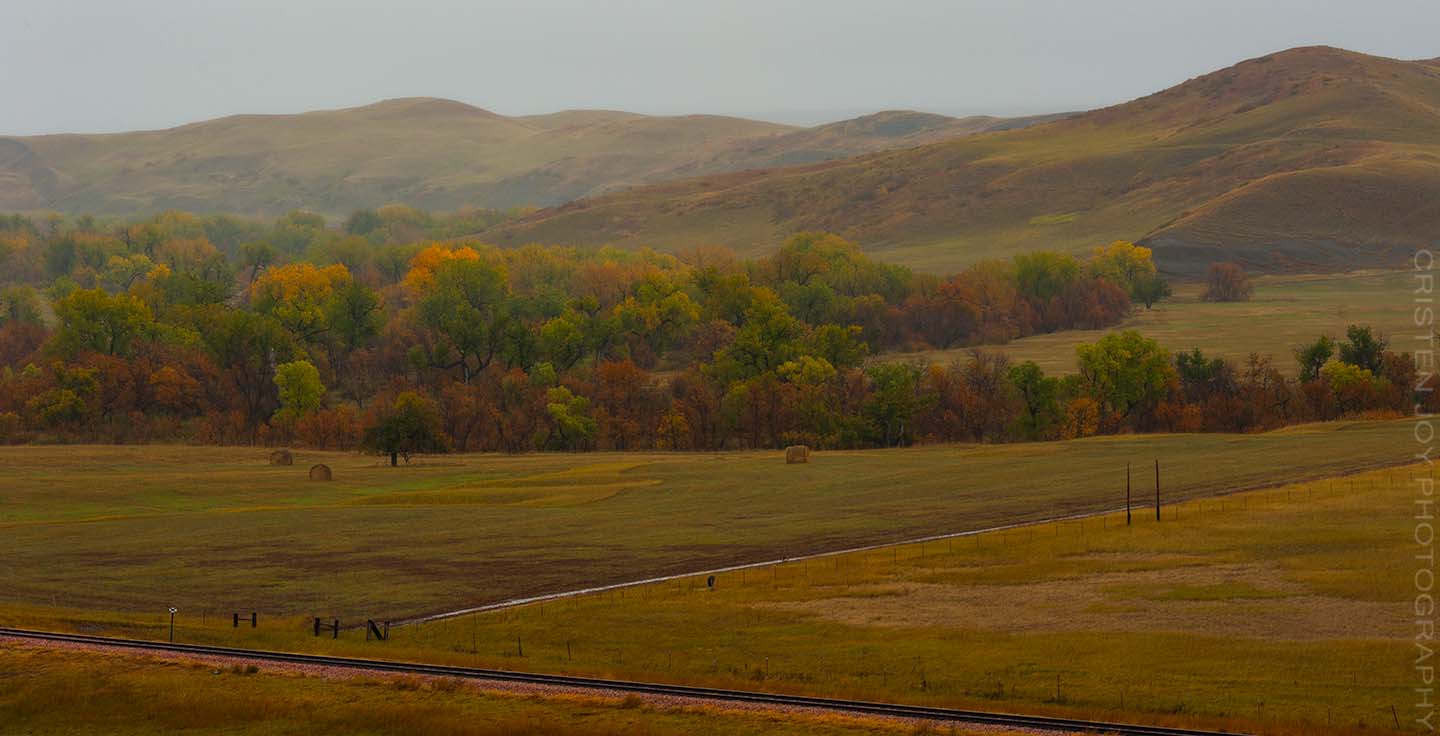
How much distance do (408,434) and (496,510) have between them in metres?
32.1

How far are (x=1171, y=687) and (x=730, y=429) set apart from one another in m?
87.9

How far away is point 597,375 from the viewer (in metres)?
147

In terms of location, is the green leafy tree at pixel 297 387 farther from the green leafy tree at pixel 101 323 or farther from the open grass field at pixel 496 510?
the open grass field at pixel 496 510

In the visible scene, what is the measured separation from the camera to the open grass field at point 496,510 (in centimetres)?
6369

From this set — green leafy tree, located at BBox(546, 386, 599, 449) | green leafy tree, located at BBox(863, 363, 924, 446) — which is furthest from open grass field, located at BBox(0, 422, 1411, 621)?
green leafy tree, located at BBox(546, 386, 599, 449)

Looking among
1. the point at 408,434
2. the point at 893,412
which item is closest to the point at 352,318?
the point at 408,434

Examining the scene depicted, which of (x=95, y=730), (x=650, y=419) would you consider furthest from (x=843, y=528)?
(x=650, y=419)

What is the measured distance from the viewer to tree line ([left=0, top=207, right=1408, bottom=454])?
124 meters

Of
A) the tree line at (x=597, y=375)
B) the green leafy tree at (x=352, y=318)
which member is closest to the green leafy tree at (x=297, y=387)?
the tree line at (x=597, y=375)

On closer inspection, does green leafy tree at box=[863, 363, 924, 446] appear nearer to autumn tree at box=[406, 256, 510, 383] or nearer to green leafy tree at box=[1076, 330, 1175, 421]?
green leafy tree at box=[1076, 330, 1175, 421]

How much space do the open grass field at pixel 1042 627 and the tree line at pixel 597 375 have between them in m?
56.9

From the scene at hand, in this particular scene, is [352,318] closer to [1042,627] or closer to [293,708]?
[1042,627]

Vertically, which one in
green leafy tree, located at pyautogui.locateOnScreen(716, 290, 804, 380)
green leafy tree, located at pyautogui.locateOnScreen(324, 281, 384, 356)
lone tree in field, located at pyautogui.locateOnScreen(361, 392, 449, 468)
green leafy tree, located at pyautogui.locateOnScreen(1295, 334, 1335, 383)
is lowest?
lone tree in field, located at pyautogui.locateOnScreen(361, 392, 449, 468)

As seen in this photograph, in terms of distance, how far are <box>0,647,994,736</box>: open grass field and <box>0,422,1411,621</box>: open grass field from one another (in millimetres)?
9892
